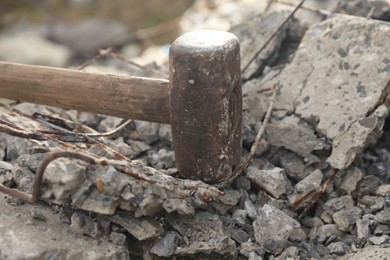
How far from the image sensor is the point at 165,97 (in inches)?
112

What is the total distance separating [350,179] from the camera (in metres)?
2.97

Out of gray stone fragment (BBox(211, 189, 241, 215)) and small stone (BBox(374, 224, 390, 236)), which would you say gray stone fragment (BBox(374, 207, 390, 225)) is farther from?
gray stone fragment (BBox(211, 189, 241, 215))

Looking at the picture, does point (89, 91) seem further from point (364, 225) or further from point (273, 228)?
point (364, 225)

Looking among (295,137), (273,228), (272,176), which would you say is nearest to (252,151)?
(272,176)

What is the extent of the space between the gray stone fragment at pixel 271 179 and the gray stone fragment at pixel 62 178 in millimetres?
942

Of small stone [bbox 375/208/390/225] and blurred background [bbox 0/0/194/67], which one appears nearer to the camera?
small stone [bbox 375/208/390/225]

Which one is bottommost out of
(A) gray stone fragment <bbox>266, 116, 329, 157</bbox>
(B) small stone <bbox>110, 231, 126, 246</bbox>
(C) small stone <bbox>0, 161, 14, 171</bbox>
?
(B) small stone <bbox>110, 231, 126, 246</bbox>

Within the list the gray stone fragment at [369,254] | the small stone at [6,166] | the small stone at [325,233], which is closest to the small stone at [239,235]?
the small stone at [325,233]

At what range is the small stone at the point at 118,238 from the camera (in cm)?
254

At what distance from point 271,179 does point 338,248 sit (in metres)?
0.48

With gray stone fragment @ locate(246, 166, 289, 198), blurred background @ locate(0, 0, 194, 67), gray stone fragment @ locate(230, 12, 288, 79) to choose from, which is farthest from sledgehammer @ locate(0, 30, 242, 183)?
blurred background @ locate(0, 0, 194, 67)

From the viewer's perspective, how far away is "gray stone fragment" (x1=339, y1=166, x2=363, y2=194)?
2945mm

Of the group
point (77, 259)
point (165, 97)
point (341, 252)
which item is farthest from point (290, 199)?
point (77, 259)

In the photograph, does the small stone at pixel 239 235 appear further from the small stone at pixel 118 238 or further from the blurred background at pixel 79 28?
the blurred background at pixel 79 28
